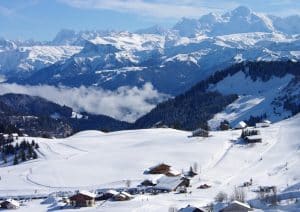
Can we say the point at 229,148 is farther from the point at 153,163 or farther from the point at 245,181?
the point at 245,181

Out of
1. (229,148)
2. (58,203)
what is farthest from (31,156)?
(58,203)

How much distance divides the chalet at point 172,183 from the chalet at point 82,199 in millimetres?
14103

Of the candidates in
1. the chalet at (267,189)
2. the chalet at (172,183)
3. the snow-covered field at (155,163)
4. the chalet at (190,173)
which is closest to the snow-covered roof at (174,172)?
the chalet at (190,173)

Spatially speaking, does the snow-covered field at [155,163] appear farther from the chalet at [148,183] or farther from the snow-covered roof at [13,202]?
the chalet at [148,183]

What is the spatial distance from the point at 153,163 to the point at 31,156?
34.8m

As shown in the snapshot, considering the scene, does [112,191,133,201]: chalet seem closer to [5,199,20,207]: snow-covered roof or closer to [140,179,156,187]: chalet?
[140,179,156,187]: chalet

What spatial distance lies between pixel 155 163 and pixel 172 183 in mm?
22677

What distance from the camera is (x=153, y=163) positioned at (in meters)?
132

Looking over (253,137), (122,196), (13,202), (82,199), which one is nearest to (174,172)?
(122,196)

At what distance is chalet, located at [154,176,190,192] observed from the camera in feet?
352

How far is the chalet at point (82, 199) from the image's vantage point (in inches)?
3827

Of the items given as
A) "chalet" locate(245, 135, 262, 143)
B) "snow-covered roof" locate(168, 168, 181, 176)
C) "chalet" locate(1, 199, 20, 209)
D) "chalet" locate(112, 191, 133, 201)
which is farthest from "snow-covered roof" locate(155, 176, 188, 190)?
"chalet" locate(245, 135, 262, 143)

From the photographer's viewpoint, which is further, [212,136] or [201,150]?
[212,136]

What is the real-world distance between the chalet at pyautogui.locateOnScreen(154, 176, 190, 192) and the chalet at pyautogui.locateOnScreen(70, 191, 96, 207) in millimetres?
14103
